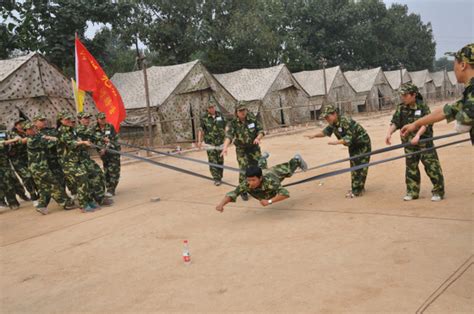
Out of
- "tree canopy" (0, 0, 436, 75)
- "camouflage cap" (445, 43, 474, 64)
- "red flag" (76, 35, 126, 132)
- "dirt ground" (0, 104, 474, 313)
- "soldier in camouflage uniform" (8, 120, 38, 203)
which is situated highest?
"tree canopy" (0, 0, 436, 75)

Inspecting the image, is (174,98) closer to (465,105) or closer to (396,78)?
(465,105)

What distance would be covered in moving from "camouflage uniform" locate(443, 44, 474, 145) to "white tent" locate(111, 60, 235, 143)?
15.1m

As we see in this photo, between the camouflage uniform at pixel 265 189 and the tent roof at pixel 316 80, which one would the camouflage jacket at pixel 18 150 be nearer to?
the camouflage uniform at pixel 265 189

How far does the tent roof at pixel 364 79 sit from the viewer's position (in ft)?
114

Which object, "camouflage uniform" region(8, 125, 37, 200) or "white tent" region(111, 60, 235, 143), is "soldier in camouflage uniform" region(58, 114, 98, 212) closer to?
"camouflage uniform" region(8, 125, 37, 200)

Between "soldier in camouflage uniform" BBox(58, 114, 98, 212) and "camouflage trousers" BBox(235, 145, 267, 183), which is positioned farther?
"camouflage trousers" BBox(235, 145, 267, 183)

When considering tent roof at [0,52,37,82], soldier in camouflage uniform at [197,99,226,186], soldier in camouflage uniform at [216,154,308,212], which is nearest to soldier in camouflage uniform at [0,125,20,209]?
soldier in camouflage uniform at [197,99,226,186]

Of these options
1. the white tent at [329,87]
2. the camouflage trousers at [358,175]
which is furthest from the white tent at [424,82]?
the camouflage trousers at [358,175]

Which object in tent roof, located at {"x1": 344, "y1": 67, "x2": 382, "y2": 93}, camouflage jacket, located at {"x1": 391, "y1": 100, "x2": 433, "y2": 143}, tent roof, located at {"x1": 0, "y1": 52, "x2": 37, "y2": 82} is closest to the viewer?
camouflage jacket, located at {"x1": 391, "y1": 100, "x2": 433, "y2": 143}

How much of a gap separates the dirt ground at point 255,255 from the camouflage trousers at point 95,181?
0.41 meters

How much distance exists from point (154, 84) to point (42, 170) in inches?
515

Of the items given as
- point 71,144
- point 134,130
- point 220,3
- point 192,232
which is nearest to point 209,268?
point 192,232

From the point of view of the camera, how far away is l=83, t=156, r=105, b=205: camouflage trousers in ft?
25.3

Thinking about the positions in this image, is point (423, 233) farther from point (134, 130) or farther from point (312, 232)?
point (134, 130)
